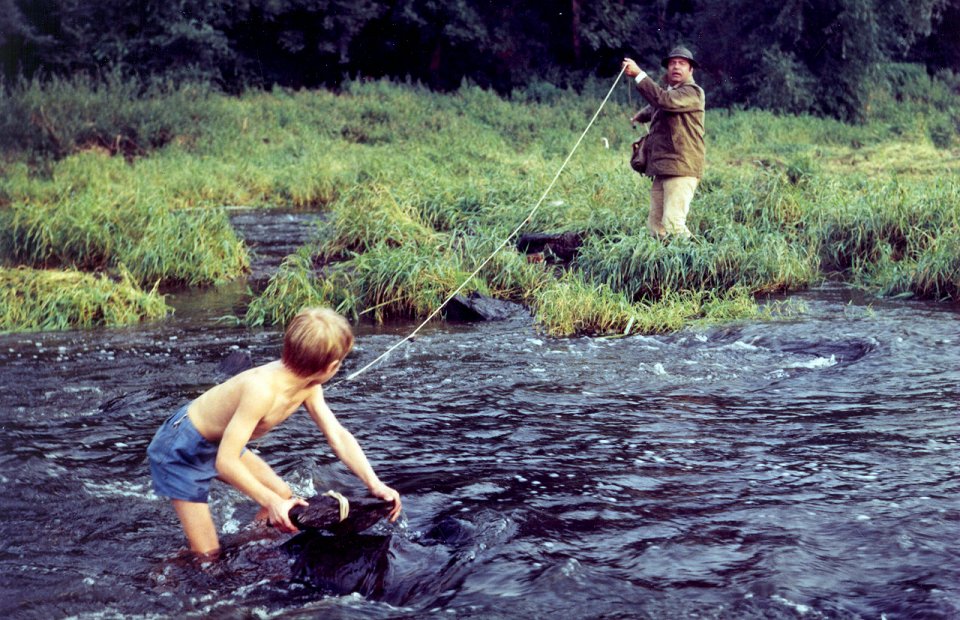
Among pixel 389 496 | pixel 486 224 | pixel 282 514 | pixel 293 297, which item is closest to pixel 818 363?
pixel 389 496

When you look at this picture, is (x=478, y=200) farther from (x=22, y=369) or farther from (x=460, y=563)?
(x=460, y=563)

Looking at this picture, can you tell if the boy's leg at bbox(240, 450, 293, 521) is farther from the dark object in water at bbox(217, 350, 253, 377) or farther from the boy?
the dark object in water at bbox(217, 350, 253, 377)

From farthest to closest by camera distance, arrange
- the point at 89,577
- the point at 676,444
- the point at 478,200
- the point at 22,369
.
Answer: the point at 478,200, the point at 22,369, the point at 676,444, the point at 89,577

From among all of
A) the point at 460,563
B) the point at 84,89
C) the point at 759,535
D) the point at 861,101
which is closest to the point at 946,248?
the point at 759,535

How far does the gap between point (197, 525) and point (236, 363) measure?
3.03 meters

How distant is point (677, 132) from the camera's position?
9.36m

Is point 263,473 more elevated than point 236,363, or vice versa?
point 263,473

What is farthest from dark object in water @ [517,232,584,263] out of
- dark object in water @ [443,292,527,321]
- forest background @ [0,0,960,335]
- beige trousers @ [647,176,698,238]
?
dark object in water @ [443,292,527,321]

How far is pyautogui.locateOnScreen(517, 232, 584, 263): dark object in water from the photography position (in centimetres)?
1036

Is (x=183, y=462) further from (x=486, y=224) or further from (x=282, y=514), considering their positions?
(x=486, y=224)

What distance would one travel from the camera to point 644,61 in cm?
3238

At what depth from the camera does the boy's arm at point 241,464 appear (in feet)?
11.6

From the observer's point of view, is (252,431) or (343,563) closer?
(252,431)

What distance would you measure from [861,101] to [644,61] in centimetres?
793
